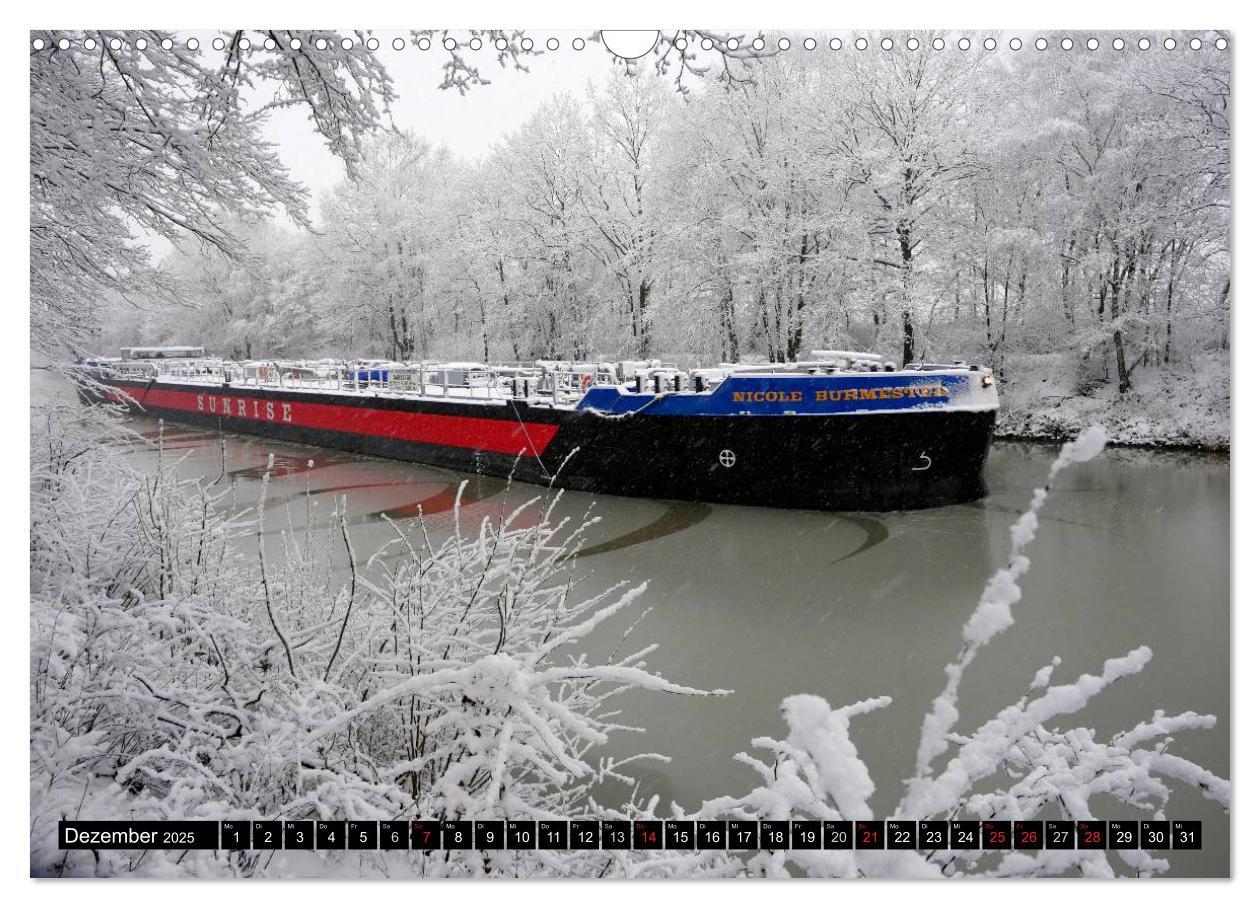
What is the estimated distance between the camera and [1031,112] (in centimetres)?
349

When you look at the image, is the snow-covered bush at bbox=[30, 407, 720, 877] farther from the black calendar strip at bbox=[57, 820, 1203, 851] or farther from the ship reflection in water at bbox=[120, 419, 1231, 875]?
the ship reflection in water at bbox=[120, 419, 1231, 875]

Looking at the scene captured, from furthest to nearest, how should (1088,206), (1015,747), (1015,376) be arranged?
(1015,376) → (1088,206) → (1015,747)

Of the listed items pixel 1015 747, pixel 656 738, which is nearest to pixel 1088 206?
pixel 1015 747

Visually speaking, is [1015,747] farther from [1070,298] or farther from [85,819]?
[1070,298]

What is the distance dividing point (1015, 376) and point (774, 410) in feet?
11.1

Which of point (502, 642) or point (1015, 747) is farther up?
point (502, 642)

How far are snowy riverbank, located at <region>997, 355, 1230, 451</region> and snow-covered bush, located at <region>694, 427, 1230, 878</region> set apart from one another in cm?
122

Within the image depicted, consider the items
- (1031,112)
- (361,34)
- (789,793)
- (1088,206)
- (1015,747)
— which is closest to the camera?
(789,793)

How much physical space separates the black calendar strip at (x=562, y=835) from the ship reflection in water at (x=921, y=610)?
43cm

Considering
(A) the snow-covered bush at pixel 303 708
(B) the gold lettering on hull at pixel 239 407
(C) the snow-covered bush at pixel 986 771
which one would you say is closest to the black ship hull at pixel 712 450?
(B) the gold lettering on hull at pixel 239 407

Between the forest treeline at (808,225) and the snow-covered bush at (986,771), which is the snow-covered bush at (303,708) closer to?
the snow-covered bush at (986,771)

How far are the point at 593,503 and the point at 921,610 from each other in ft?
7.59

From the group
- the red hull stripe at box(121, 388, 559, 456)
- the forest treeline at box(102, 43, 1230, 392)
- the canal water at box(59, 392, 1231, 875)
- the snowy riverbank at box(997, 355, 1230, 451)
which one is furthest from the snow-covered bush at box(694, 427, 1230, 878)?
the red hull stripe at box(121, 388, 559, 456)

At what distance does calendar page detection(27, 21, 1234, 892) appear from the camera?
81.7 inches
